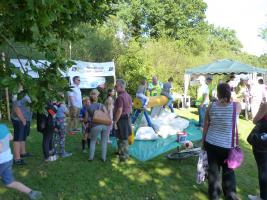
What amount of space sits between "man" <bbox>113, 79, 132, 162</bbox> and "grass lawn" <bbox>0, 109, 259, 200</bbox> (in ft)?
1.05

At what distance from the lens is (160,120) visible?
9.40m

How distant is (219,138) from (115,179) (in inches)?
88.5

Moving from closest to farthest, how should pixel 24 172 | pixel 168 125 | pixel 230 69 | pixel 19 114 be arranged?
pixel 24 172, pixel 19 114, pixel 168 125, pixel 230 69

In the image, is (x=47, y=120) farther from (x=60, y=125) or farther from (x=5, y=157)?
(x=5, y=157)

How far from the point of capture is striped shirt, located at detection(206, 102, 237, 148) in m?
4.66

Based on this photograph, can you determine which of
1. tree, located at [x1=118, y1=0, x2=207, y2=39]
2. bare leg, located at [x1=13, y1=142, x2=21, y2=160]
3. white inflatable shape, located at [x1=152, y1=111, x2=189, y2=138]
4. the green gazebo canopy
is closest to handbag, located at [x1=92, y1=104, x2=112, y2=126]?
bare leg, located at [x1=13, y1=142, x2=21, y2=160]

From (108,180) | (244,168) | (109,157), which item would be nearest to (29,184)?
(108,180)

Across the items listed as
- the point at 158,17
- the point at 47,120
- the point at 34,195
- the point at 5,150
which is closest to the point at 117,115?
the point at 47,120

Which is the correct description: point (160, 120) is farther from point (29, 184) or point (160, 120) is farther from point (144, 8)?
point (144, 8)

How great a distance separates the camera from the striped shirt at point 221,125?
15.3 feet

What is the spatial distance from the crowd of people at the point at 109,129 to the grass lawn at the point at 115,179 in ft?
0.90

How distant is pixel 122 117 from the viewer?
6816mm


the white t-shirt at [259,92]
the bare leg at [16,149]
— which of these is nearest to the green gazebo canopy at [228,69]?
the white t-shirt at [259,92]

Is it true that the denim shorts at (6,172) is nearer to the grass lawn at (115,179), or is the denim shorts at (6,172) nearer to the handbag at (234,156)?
the grass lawn at (115,179)
